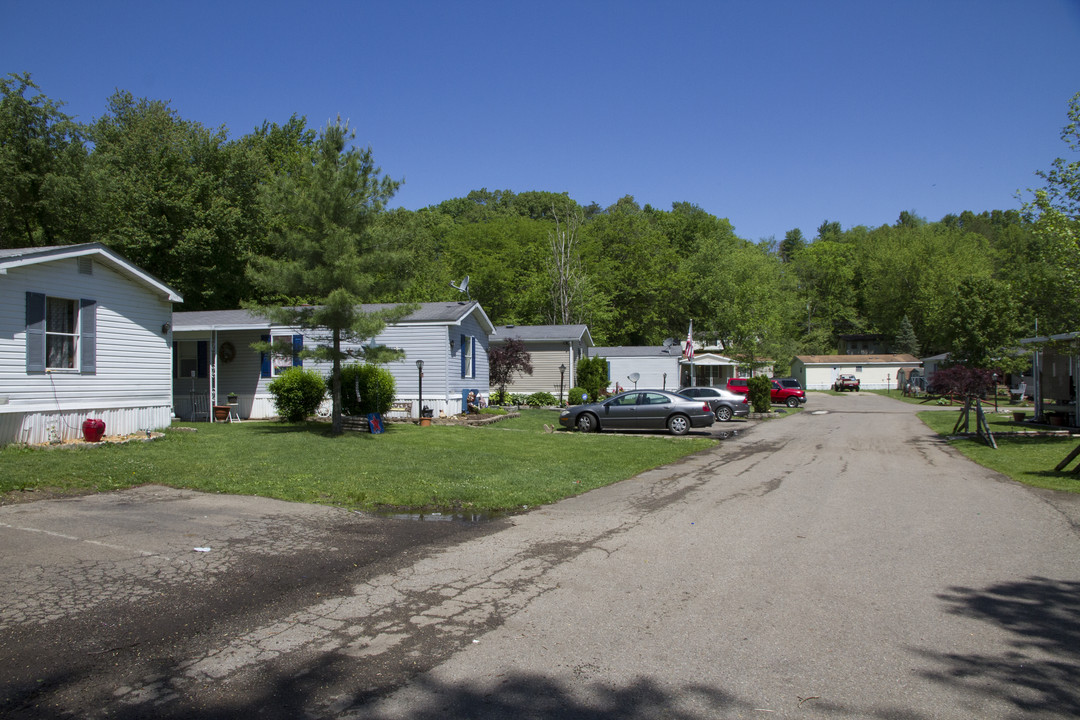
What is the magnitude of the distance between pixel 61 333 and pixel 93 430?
224 centimetres

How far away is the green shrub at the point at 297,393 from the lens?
20.3 metres

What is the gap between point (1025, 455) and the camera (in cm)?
1614

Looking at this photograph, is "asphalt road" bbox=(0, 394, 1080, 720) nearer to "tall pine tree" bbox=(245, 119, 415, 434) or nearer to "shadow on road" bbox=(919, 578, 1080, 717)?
"shadow on road" bbox=(919, 578, 1080, 717)

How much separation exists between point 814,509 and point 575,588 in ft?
16.8

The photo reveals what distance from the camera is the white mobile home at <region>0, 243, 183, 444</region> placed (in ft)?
45.0

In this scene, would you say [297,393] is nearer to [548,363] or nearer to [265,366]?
[265,366]

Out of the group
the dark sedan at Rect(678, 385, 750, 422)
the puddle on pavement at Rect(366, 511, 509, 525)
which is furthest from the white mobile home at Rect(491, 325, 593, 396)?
the puddle on pavement at Rect(366, 511, 509, 525)

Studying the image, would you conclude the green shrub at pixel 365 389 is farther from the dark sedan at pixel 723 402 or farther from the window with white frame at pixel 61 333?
the dark sedan at pixel 723 402

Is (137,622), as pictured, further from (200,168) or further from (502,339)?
(200,168)

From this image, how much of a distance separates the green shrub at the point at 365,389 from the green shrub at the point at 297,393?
0.78 meters

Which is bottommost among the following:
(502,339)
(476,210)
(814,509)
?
(814,509)

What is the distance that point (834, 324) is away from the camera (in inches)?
3386

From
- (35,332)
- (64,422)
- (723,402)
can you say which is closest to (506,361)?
(723,402)

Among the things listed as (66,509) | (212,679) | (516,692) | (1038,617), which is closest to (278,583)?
(212,679)
